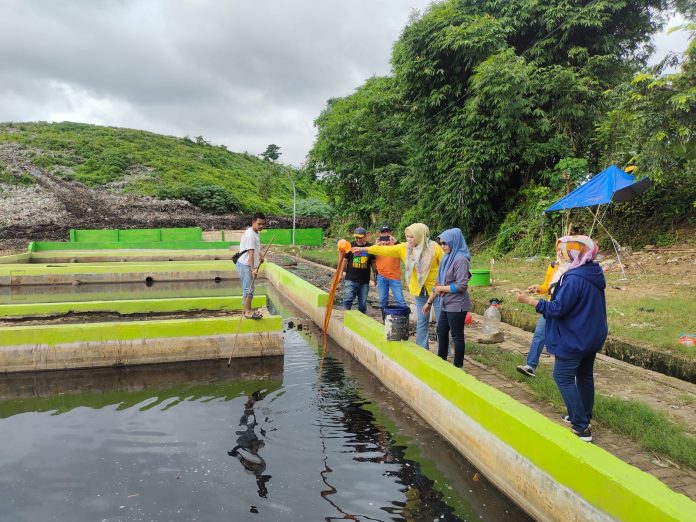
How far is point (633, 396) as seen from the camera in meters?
4.85

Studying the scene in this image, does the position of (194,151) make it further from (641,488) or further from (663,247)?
(641,488)

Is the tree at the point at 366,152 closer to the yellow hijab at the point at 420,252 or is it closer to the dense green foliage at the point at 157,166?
the dense green foliage at the point at 157,166

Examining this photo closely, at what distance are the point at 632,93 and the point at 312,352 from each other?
8.09 metres

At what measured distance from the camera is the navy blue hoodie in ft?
11.4

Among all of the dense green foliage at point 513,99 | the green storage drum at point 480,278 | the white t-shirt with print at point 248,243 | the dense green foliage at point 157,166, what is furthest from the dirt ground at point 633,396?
the dense green foliage at point 157,166

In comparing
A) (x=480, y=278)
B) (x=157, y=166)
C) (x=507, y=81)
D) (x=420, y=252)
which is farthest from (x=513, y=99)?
(x=157, y=166)

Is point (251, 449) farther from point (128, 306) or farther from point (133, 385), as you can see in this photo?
point (128, 306)

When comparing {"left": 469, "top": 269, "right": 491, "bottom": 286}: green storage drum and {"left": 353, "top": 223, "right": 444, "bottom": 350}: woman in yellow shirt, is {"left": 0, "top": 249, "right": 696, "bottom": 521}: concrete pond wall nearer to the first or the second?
{"left": 353, "top": 223, "right": 444, "bottom": 350}: woman in yellow shirt

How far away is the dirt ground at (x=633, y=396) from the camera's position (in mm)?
3410

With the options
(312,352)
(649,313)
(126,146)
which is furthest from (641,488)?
(126,146)

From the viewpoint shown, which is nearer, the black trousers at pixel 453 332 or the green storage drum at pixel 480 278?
the black trousers at pixel 453 332

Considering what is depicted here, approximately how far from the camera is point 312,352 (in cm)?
797

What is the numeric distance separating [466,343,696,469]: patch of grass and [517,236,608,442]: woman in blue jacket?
50 cm

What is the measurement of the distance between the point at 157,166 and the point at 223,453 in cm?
5588
